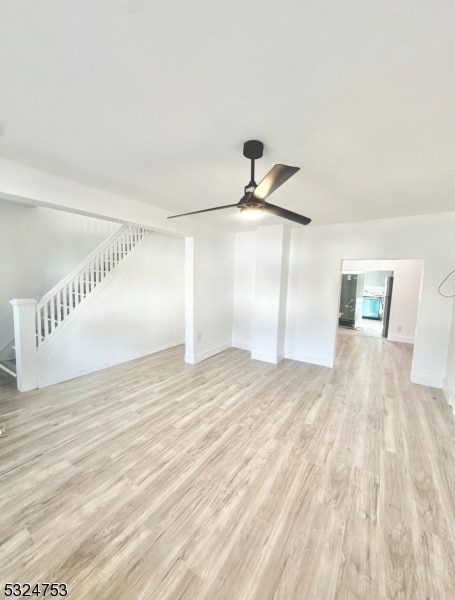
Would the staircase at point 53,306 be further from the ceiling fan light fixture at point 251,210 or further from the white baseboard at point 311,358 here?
the white baseboard at point 311,358

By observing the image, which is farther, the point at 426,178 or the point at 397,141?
the point at 426,178

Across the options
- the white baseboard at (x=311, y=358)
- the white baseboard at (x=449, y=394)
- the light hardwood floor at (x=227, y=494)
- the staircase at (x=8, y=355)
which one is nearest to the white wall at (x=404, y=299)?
the white baseboard at (x=311, y=358)

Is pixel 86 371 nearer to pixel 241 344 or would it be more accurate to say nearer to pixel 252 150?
pixel 241 344

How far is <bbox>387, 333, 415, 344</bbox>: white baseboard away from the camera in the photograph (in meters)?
5.84

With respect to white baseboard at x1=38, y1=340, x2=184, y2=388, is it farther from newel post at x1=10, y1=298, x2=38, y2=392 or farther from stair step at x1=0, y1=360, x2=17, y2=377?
stair step at x1=0, y1=360, x2=17, y2=377

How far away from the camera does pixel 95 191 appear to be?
2.72 meters

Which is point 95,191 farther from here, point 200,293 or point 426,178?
point 426,178

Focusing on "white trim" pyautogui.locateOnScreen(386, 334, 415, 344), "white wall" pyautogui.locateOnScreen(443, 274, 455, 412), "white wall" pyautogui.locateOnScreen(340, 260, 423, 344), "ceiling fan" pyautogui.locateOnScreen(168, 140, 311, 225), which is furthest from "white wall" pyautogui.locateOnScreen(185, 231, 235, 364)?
"white trim" pyautogui.locateOnScreen(386, 334, 415, 344)

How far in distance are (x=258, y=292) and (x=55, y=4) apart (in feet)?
13.0

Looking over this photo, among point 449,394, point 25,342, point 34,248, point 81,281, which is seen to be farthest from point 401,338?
point 34,248

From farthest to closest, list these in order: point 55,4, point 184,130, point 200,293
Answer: point 200,293, point 184,130, point 55,4

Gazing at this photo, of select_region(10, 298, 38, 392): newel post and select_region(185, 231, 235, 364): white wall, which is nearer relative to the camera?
select_region(10, 298, 38, 392): newel post

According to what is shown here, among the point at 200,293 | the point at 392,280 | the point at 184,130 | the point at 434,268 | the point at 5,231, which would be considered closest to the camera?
the point at 184,130

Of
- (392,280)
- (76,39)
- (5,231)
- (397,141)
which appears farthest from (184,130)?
(392,280)
